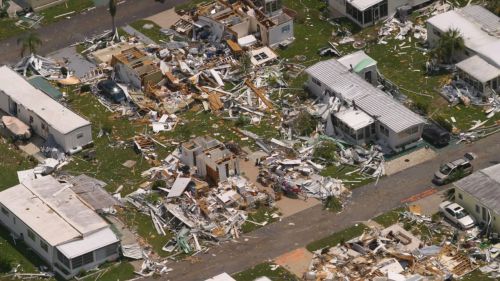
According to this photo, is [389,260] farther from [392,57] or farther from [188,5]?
[188,5]

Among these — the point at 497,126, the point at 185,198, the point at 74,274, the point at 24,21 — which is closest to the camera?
the point at 74,274

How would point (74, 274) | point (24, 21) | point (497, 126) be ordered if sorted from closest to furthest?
point (74, 274) → point (497, 126) → point (24, 21)

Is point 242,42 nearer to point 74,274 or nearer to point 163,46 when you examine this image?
point 163,46

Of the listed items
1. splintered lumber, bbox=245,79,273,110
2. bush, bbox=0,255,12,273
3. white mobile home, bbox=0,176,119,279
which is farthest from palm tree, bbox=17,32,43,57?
bush, bbox=0,255,12,273

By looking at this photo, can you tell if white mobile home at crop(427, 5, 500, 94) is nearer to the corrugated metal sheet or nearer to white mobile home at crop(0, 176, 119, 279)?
the corrugated metal sheet

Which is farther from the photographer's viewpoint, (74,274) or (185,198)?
(185,198)

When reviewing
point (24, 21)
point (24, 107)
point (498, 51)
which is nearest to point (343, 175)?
point (498, 51)

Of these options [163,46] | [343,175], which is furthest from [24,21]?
[343,175]

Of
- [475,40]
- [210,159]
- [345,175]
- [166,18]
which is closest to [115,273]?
[210,159]

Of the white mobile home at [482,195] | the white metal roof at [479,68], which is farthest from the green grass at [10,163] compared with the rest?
the white metal roof at [479,68]
